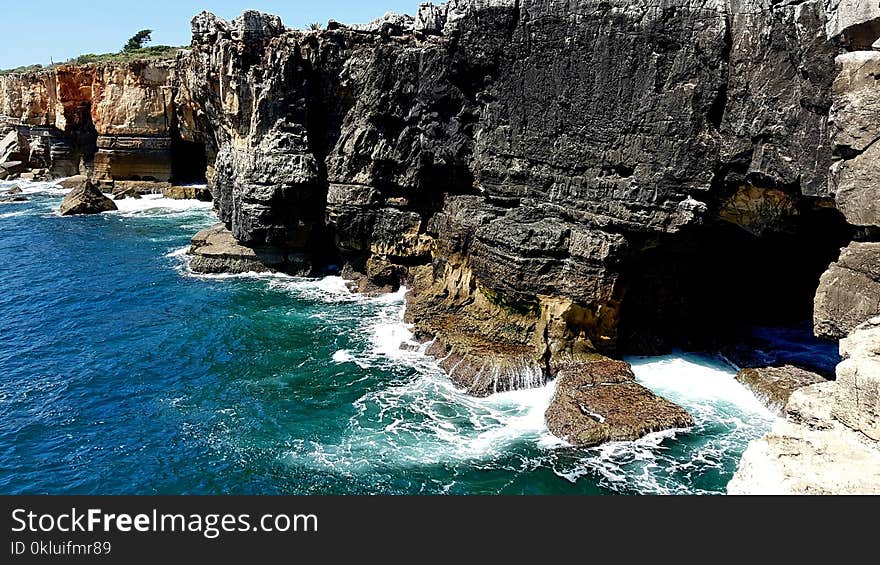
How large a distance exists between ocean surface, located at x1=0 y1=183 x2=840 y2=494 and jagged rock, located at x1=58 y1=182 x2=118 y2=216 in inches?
912

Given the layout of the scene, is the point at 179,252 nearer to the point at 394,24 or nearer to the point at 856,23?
the point at 394,24

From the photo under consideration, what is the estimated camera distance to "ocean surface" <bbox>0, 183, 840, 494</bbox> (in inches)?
849

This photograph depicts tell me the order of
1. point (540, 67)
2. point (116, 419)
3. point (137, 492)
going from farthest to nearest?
point (540, 67) → point (116, 419) → point (137, 492)

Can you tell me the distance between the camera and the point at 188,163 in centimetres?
7375

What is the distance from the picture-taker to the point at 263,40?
4122cm

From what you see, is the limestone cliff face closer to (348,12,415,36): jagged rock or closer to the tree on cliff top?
(348,12,415,36): jagged rock

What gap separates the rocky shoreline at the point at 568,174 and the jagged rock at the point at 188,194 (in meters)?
21.8

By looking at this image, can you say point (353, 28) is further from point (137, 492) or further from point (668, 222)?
point (137, 492)

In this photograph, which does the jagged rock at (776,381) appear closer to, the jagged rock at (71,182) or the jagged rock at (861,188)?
the jagged rock at (861,188)

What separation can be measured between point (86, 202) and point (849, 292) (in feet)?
208

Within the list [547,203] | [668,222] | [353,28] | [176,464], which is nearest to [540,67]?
[547,203]

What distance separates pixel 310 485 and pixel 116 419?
9.51 meters

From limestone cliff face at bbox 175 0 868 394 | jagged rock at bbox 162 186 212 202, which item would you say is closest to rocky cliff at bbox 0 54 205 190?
jagged rock at bbox 162 186 212 202

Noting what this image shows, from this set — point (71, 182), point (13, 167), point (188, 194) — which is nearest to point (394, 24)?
point (188, 194)
